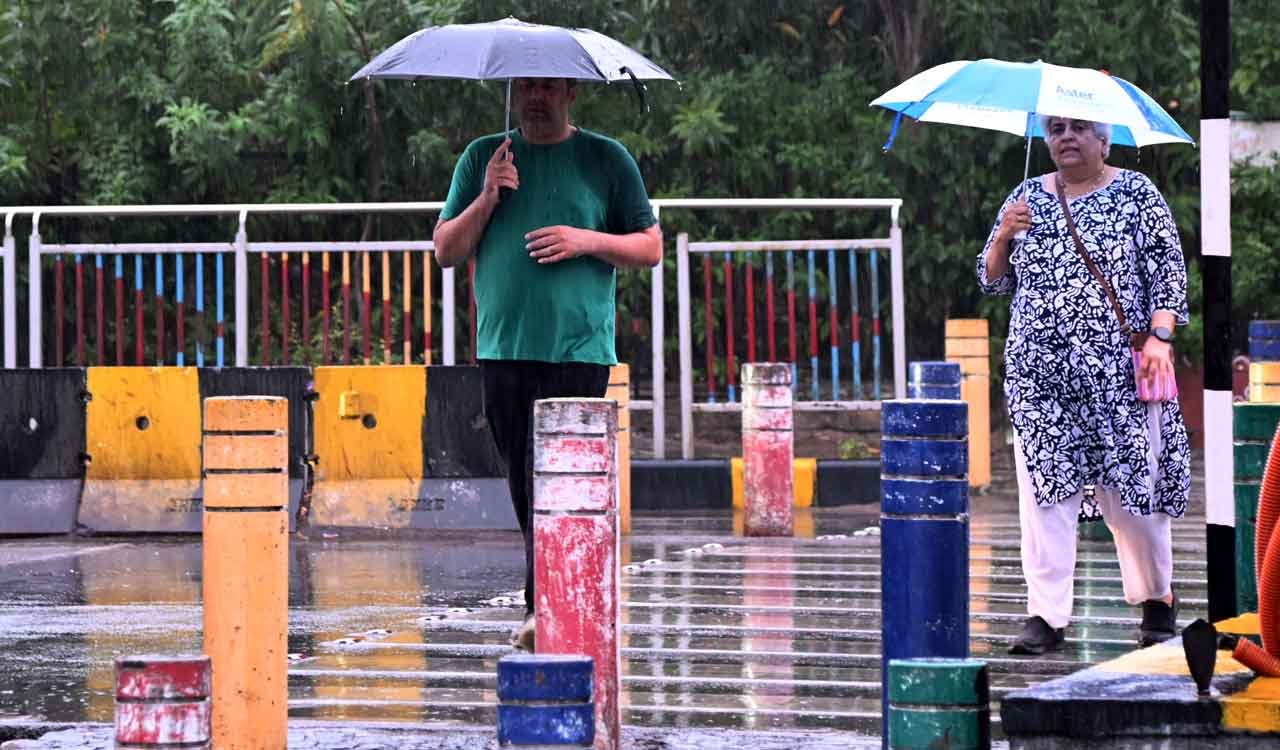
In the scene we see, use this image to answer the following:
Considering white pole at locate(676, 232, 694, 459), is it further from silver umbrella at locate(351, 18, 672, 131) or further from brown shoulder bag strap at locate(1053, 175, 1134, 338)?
brown shoulder bag strap at locate(1053, 175, 1134, 338)

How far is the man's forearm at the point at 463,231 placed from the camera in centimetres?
859

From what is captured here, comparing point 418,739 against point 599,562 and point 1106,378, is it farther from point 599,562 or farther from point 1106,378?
point 1106,378

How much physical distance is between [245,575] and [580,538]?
99 centimetres

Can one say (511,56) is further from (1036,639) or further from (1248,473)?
(1248,473)

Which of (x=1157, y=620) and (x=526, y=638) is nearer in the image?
(x=526, y=638)

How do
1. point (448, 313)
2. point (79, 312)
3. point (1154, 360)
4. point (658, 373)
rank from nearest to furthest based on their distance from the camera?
point (1154, 360) < point (448, 313) < point (79, 312) < point (658, 373)

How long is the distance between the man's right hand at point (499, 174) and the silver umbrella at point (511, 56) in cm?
28

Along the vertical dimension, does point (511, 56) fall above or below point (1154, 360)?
above

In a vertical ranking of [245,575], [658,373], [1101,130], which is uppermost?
[1101,130]

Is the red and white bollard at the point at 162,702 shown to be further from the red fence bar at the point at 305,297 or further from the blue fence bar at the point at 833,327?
the blue fence bar at the point at 833,327

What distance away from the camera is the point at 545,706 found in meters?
5.16

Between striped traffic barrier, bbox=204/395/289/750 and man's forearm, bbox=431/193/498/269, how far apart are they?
1.58 meters

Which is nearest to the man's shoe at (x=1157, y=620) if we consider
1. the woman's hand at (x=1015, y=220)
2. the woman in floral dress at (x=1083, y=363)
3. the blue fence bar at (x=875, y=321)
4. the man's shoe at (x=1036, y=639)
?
the woman in floral dress at (x=1083, y=363)

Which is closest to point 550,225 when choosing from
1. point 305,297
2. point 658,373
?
point 305,297
